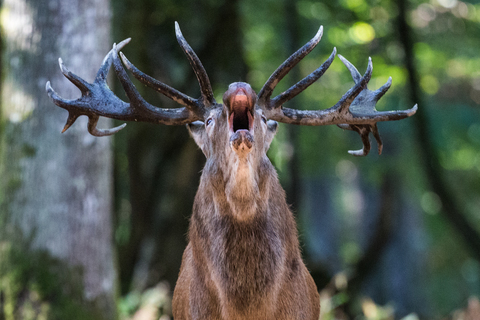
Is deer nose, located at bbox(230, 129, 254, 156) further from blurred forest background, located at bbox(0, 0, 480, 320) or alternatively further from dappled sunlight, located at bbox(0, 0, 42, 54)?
dappled sunlight, located at bbox(0, 0, 42, 54)

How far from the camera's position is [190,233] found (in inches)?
161

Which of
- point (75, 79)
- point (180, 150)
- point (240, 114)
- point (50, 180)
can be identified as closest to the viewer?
point (240, 114)

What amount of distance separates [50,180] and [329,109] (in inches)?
126

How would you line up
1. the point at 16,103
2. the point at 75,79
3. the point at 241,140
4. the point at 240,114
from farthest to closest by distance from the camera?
the point at 16,103 → the point at 75,79 → the point at 240,114 → the point at 241,140

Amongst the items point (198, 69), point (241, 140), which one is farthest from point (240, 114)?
point (198, 69)

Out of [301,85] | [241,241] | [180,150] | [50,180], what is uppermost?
[301,85]

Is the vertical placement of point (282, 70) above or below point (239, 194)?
above

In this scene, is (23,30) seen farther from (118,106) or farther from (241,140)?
(241,140)

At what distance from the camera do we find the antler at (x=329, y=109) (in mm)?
3764

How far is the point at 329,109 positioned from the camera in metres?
4.12

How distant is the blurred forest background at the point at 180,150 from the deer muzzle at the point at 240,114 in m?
2.16

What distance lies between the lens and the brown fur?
352cm

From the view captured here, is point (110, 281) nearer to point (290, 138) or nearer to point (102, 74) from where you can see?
point (102, 74)

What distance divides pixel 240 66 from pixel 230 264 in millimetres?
6408
